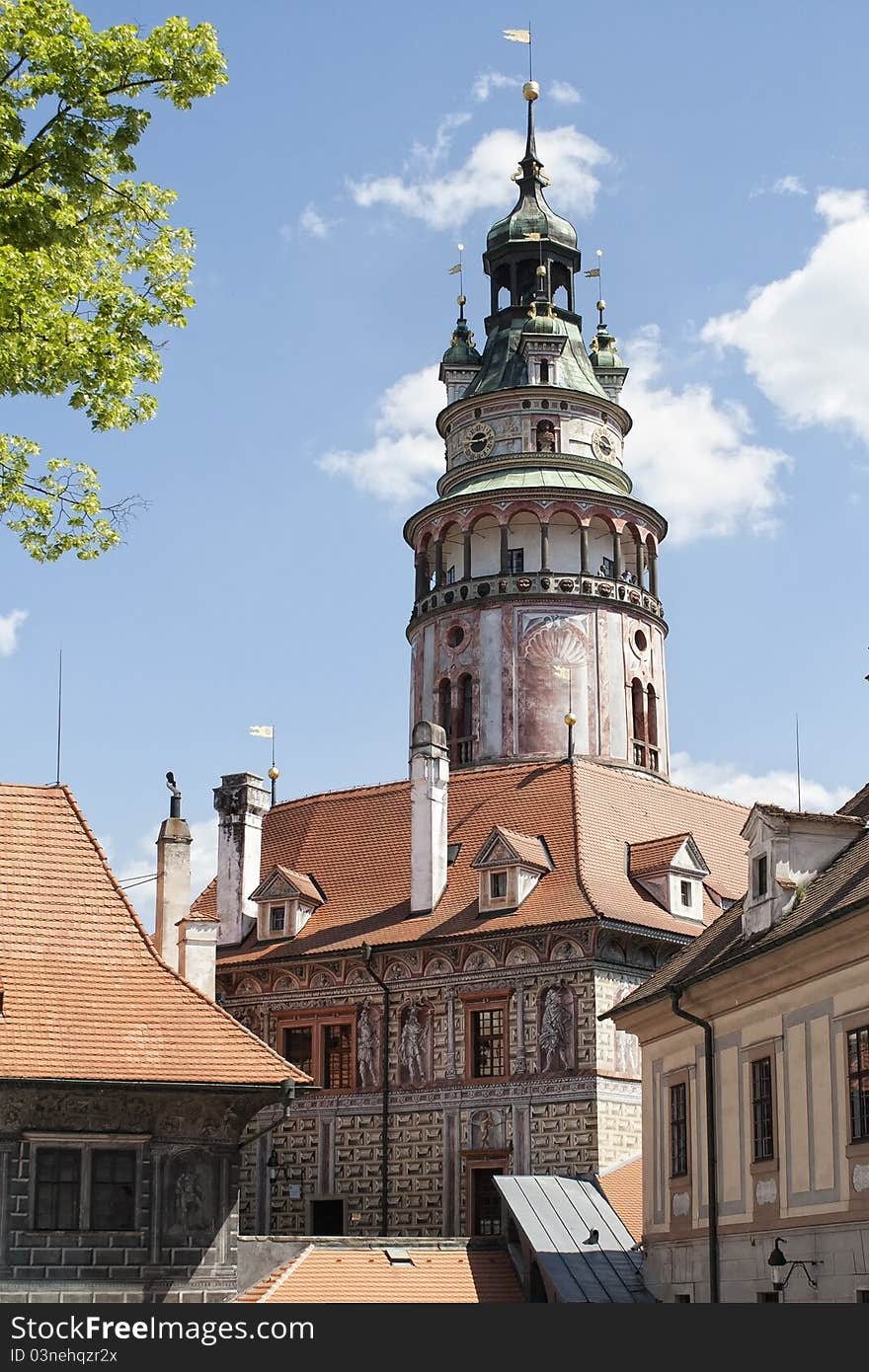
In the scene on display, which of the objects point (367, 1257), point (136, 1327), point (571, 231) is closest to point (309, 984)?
point (367, 1257)

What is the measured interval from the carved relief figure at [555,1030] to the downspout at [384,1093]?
2.97 m

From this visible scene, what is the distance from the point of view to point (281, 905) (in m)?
35.7

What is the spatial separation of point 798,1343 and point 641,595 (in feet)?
104

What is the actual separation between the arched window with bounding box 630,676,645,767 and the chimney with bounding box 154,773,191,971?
18020 millimetres

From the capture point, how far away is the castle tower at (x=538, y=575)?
44906 mm

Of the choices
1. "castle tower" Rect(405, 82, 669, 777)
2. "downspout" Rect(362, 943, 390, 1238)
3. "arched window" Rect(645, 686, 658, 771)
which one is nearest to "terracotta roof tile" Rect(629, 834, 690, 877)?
"downspout" Rect(362, 943, 390, 1238)

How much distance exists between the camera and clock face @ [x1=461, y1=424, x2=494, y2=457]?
48156 mm

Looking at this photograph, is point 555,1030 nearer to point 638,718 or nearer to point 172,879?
point 172,879

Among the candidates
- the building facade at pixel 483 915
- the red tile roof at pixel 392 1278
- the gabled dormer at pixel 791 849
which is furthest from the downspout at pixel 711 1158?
the building facade at pixel 483 915

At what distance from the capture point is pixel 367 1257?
27.0m

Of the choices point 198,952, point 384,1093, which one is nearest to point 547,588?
point 384,1093

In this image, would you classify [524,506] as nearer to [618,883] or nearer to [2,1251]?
[618,883]

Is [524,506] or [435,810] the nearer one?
[435,810]

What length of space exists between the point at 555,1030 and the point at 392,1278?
6.06 metres
